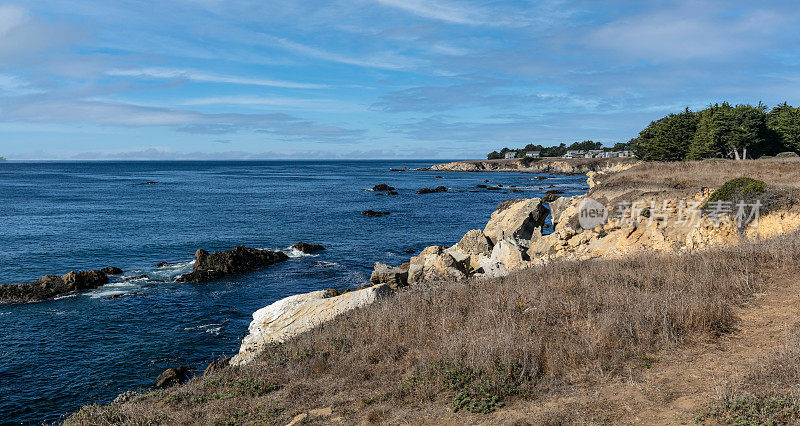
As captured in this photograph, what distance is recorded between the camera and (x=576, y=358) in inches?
294

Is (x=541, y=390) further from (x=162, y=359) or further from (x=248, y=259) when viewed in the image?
(x=248, y=259)

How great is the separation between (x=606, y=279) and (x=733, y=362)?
3904mm

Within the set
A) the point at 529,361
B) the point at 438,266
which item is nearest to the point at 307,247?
the point at 438,266

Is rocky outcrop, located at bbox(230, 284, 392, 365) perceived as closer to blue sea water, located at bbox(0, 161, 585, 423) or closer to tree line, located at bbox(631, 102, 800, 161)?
blue sea water, located at bbox(0, 161, 585, 423)

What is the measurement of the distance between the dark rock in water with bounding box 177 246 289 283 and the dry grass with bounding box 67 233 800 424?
1941cm

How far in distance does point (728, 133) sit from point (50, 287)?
7057cm

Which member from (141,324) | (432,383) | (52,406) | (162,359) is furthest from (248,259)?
(432,383)

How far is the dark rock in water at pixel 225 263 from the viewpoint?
89.4 feet

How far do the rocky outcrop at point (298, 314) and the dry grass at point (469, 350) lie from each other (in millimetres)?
1759

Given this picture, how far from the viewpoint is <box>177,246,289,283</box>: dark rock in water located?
27.2m

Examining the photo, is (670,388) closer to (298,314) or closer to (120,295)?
(298,314)

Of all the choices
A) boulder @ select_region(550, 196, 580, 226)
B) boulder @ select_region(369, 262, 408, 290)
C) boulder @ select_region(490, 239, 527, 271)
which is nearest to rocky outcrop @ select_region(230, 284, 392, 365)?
boulder @ select_region(490, 239, 527, 271)

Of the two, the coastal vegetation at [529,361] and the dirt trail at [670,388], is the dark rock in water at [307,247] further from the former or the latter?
the dirt trail at [670,388]

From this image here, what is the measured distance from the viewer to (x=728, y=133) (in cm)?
5712
